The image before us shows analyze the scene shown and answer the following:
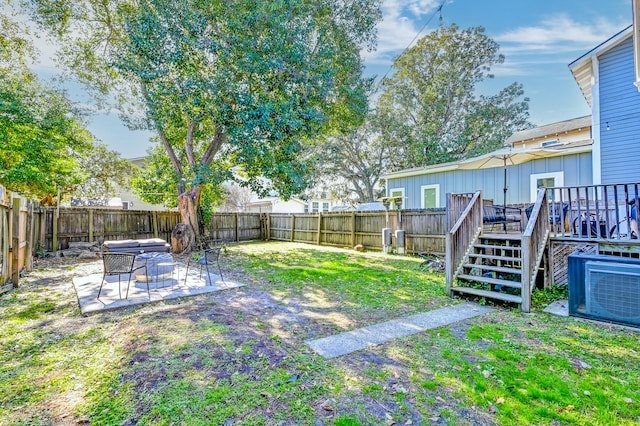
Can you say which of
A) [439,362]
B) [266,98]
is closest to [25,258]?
[266,98]

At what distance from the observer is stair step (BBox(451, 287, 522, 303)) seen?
4.58 m

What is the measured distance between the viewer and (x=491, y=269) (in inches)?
197

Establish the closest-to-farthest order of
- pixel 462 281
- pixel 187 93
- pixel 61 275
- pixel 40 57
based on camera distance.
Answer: pixel 462 281 → pixel 61 275 → pixel 187 93 → pixel 40 57

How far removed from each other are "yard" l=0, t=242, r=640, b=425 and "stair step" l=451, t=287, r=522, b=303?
0.29m

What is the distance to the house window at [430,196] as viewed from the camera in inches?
516

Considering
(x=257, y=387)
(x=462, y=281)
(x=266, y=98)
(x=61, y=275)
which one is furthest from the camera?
(x=266, y=98)

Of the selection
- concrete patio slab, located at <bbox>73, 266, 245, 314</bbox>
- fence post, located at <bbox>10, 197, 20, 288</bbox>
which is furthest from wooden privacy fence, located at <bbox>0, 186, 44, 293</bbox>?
concrete patio slab, located at <bbox>73, 266, 245, 314</bbox>

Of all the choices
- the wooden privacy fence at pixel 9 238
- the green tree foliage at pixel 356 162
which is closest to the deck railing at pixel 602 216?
the wooden privacy fence at pixel 9 238

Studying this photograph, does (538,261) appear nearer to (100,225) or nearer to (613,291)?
(613,291)

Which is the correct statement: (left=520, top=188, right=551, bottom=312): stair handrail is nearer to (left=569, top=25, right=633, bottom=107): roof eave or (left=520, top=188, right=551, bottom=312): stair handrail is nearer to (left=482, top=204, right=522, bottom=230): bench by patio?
(left=482, top=204, right=522, bottom=230): bench by patio

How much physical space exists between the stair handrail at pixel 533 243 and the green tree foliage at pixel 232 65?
6.56 metres

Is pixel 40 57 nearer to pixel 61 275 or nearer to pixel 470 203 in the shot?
pixel 61 275

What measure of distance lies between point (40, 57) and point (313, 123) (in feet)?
35.3

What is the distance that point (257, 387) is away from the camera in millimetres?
2484
